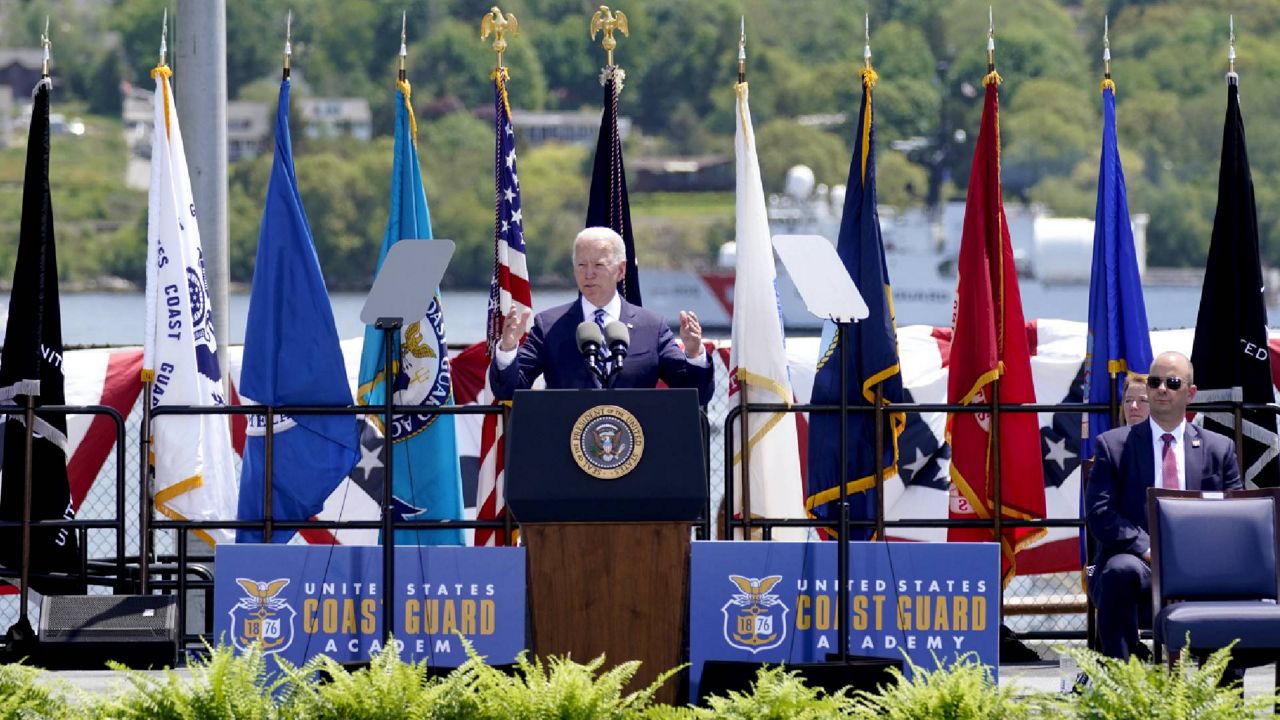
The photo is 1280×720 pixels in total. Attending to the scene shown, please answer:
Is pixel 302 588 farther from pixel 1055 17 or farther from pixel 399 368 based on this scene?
pixel 1055 17

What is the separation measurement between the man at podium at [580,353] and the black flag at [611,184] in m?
1.31

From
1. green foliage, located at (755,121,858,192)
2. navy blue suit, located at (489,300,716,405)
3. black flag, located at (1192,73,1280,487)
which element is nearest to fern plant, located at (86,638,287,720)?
navy blue suit, located at (489,300,716,405)

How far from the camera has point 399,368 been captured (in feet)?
26.9

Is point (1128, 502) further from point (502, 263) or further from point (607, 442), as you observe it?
point (502, 263)

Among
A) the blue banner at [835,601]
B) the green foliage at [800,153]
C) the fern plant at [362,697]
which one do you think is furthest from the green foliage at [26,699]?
the green foliage at [800,153]

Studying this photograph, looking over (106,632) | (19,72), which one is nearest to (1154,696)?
(106,632)

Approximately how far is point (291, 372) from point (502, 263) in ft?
3.29

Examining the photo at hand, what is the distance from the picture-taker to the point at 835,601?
21.3ft

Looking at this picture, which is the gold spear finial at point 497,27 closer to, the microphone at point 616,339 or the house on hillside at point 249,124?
the microphone at point 616,339

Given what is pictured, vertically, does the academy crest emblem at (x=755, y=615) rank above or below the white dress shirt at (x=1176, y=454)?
below

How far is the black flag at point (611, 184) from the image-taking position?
810cm

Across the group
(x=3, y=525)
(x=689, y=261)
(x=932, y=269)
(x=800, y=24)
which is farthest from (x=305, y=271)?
(x=800, y=24)

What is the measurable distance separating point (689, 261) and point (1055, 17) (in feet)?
123

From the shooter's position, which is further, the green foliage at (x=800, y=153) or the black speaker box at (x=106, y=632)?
the green foliage at (x=800, y=153)
